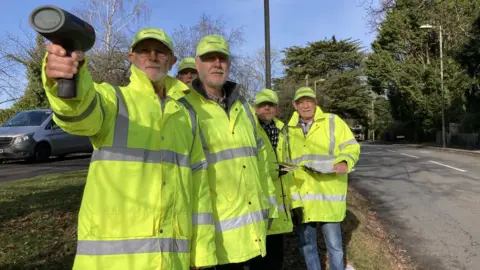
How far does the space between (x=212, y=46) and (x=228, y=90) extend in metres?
0.40

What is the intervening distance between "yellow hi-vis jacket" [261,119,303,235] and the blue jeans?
35cm

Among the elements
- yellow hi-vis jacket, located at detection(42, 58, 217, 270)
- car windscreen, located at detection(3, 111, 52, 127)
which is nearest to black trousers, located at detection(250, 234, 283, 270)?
yellow hi-vis jacket, located at detection(42, 58, 217, 270)

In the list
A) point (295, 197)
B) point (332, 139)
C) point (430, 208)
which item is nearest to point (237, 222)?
point (295, 197)

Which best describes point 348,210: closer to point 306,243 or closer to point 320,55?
point 306,243

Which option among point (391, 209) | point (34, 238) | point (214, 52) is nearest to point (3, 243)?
point (34, 238)

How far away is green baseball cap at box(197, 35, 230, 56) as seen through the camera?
9.76ft

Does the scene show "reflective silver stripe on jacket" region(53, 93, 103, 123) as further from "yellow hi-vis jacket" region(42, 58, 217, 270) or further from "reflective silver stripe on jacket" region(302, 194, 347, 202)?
"reflective silver stripe on jacket" region(302, 194, 347, 202)

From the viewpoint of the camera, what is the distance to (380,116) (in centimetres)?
5666

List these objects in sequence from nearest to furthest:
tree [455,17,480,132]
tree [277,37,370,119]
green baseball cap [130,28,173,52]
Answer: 1. green baseball cap [130,28,173,52]
2. tree [455,17,480,132]
3. tree [277,37,370,119]

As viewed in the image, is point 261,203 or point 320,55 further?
point 320,55

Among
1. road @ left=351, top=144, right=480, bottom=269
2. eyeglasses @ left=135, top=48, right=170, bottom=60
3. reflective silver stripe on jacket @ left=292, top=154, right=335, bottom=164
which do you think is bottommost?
Result: road @ left=351, top=144, right=480, bottom=269

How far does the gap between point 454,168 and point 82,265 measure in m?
16.3

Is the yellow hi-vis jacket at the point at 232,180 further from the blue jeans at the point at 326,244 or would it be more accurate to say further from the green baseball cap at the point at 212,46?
the blue jeans at the point at 326,244

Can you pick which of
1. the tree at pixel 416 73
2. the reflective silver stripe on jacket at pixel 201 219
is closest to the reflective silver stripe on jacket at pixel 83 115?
the reflective silver stripe on jacket at pixel 201 219
